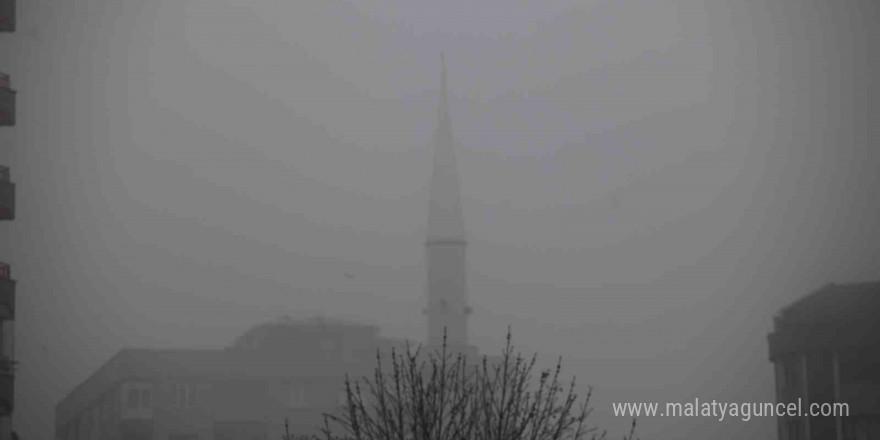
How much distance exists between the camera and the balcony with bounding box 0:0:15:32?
4531 centimetres

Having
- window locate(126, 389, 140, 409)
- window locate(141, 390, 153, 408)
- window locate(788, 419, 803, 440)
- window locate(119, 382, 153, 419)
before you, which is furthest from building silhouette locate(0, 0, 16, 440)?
window locate(141, 390, 153, 408)

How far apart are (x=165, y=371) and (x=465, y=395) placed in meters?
68.9

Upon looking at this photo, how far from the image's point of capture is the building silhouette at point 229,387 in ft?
285

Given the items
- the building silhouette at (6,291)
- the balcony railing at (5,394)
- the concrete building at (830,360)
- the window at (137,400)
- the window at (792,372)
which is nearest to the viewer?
the balcony railing at (5,394)

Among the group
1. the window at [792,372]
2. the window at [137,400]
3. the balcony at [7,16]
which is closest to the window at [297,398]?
the window at [137,400]

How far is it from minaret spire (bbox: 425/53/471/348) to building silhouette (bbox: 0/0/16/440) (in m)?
69.3

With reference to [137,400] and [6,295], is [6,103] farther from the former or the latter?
[137,400]

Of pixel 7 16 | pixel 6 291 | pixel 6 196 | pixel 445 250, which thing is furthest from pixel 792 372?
pixel 445 250

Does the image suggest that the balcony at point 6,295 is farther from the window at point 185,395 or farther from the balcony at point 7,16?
the window at point 185,395

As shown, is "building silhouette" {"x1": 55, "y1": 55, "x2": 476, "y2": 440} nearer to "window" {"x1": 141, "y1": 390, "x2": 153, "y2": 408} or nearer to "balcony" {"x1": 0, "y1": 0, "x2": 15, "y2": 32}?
"window" {"x1": 141, "y1": 390, "x2": 153, "y2": 408}

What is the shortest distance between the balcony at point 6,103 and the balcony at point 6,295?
4.24 meters

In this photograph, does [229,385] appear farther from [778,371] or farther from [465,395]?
[465,395]

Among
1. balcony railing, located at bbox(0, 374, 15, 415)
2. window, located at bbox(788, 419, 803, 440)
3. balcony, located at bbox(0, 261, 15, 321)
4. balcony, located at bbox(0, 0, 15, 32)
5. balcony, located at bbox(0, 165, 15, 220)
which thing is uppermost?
balcony, located at bbox(0, 0, 15, 32)

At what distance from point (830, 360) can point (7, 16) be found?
4292 centimetres
